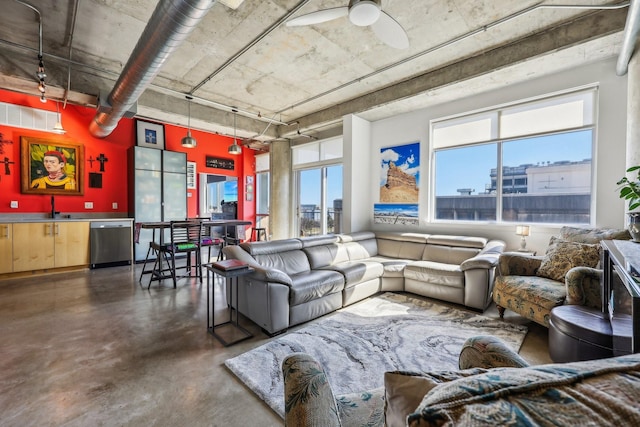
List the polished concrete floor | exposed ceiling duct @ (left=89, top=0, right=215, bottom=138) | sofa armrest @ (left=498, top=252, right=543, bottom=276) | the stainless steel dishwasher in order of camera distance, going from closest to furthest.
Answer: the polished concrete floor, exposed ceiling duct @ (left=89, top=0, right=215, bottom=138), sofa armrest @ (left=498, top=252, right=543, bottom=276), the stainless steel dishwasher

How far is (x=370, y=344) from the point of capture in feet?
8.48

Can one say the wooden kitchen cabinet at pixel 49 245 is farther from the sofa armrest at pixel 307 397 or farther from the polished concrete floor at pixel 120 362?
the sofa armrest at pixel 307 397

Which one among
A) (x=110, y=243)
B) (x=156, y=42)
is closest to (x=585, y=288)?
(x=156, y=42)

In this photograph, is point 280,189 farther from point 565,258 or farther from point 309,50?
point 565,258

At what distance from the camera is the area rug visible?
Answer: 207cm

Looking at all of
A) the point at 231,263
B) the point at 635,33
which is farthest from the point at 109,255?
the point at 635,33

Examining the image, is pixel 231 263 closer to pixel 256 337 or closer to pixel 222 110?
pixel 256 337

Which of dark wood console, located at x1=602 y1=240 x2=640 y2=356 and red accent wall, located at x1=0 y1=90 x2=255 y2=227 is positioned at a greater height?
red accent wall, located at x1=0 y1=90 x2=255 y2=227

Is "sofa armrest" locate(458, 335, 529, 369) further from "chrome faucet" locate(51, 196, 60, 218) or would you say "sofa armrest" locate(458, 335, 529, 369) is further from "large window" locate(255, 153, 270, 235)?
"large window" locate(255, 153, 270, 235)

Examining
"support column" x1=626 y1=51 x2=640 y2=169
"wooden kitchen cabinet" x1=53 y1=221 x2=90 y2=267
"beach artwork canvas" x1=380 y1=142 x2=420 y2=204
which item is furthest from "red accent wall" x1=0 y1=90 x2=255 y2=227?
"support column" x1=626 y1=51 x2=640 y2=169

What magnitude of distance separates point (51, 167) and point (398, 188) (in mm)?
6756

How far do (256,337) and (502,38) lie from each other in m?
4.56

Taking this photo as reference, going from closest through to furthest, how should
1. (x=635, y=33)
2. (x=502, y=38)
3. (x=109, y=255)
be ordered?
1. (x=635, y=33)
2. (x=502, y=38)
3. (x=109, y=255)

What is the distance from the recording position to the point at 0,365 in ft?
7.23
